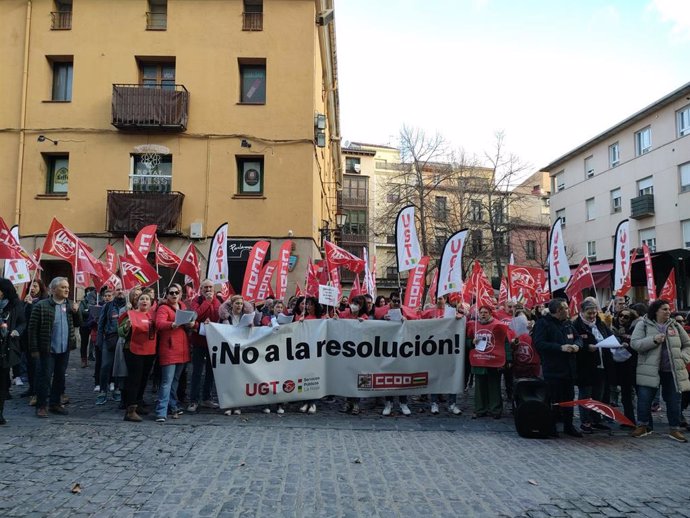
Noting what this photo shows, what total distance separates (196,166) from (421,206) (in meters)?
16.5

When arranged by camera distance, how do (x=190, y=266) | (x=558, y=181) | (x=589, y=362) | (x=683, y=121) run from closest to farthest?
(x=589, y=362)
(x=190, y=266)
(x=683, y=121)
(x=558, y=181)

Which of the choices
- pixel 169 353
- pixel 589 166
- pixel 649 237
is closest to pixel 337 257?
pixel 169 353

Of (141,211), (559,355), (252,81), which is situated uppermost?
(252,81)

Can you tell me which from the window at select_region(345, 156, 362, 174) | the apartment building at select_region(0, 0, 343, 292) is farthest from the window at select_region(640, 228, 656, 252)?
the window at select_region(345, 156, 362, 174)

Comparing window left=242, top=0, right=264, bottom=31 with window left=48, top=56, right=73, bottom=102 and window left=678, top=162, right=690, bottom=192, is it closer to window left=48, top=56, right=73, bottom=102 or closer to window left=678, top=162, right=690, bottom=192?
window left=48, top=56, right=73, bottom=102

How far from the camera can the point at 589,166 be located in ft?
134

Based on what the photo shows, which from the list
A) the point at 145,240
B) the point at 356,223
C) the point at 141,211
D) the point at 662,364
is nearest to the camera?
the point at 662,364

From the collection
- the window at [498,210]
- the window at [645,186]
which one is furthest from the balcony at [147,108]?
the window at [645,186]

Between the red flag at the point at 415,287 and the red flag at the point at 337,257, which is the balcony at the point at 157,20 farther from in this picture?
the red flag at the point at 415,287

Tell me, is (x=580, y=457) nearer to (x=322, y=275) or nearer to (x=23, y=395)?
(x=23, y=395)

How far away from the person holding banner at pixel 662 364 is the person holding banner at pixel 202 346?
6334 mm

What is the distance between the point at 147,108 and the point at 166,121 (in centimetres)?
86

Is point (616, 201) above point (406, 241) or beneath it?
above

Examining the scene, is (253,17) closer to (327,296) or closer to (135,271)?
(135,271)
